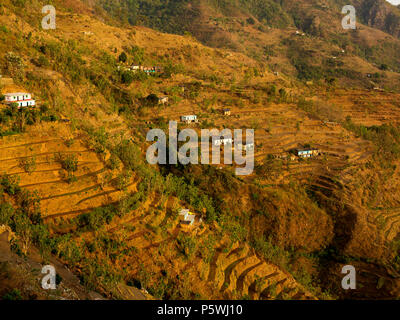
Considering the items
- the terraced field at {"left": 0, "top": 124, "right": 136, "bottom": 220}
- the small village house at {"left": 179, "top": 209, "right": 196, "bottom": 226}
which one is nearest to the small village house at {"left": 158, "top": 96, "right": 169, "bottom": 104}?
the terraced field at {"left": 0, "top": 124, "right": 136, "bottom": 220}

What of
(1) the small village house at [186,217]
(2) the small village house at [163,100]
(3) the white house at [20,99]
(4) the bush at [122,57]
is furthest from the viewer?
(4) the bush at [122,57]

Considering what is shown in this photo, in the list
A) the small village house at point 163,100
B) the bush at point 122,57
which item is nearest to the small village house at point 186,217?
the small village house at point 163,100

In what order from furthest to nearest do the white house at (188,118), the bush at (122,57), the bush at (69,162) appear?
the bush at (122,57), the white house at (188,118), the bush at (69,162)

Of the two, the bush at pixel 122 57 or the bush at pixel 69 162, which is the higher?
the bush at pixel 122 57

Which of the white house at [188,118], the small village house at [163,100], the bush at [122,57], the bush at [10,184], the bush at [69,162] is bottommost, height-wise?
the bush at [10,184]

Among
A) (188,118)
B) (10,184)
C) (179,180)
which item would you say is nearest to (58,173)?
(10,184)

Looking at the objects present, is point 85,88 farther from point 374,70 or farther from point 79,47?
point 374,70

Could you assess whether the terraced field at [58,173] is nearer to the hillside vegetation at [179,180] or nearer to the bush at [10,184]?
the hillside vegetation at [179,180]

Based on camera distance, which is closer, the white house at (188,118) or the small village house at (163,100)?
the white house at (188,118)
